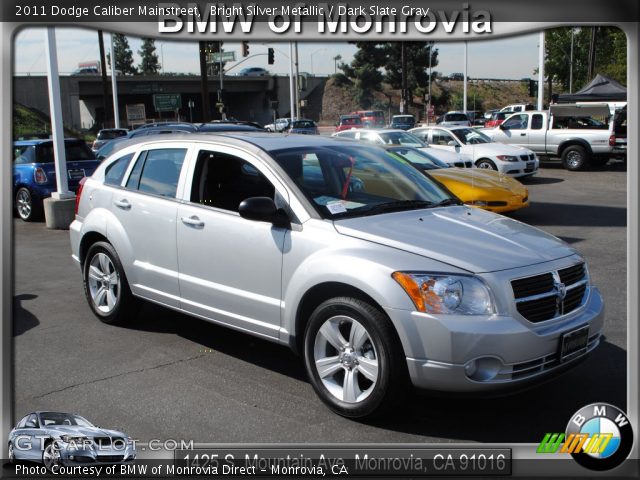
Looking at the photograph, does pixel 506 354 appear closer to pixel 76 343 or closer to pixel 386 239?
pixel 386 239

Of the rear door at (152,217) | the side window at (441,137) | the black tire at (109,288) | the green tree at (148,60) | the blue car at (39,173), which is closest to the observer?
the rear door at (152,217)

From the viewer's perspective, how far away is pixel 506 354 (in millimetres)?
3607

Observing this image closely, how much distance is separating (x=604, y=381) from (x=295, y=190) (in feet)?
8.07

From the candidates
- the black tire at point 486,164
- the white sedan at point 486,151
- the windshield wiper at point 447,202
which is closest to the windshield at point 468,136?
the white sedan at point 486,151

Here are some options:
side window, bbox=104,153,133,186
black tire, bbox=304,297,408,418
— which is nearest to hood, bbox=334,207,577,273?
black tire, bbox=304,297,408,418

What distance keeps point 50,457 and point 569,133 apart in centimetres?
2001

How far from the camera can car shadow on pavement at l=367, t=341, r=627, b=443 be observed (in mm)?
3838

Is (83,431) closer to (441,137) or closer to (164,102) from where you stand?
(441,137)

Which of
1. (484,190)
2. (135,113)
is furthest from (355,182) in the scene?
(135,113)

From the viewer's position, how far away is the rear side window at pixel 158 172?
17.6ft

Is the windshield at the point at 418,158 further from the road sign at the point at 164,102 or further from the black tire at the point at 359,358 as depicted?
the road sign at the point at 164,102

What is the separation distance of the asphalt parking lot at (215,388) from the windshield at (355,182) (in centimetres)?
127

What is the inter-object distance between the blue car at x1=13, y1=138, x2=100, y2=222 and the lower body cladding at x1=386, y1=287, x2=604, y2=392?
10198mm

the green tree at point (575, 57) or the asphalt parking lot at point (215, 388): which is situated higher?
the green tree at point (575, 57)
